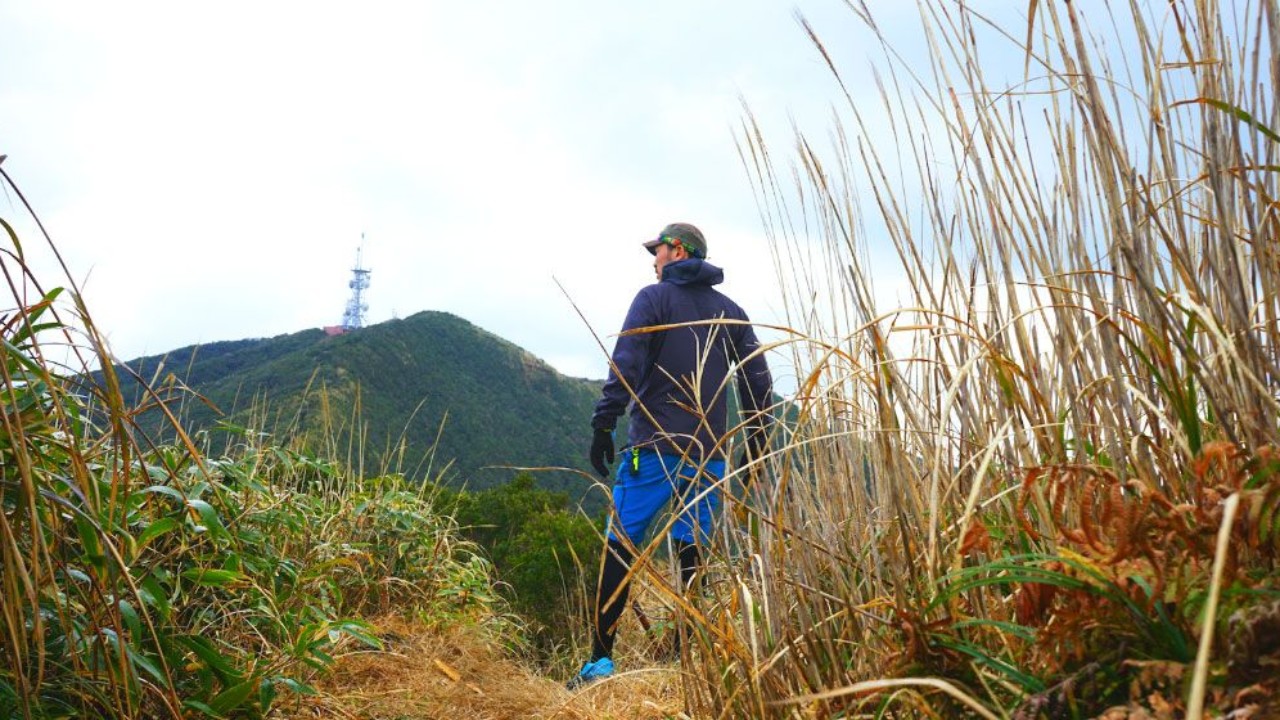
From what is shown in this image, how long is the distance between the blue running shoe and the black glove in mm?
718

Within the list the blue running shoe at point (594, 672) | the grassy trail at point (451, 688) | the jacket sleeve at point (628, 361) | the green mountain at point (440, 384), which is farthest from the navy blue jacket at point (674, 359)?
the green mountain at point (440, 384)

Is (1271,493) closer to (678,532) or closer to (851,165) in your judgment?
(851,165)

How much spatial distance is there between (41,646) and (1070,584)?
1367mm

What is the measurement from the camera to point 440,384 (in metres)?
34.6

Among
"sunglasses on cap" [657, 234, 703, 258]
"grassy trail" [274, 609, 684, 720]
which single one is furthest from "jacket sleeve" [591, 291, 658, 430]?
"grassy trail" [274, 609, 684, 720]

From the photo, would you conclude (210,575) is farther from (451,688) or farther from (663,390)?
(663,390)

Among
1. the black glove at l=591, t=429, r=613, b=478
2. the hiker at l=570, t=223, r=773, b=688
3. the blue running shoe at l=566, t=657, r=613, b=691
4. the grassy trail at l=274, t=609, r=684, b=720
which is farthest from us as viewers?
the black glove at l=591, t=429, r=613, b=478

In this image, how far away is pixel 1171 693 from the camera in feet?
3.05

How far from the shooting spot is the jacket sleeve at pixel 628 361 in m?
3.81

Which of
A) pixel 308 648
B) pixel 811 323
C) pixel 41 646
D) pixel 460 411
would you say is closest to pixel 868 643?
pixel 811 323

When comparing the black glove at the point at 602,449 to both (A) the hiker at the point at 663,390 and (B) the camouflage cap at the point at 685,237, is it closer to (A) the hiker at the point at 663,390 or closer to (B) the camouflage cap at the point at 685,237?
(A) the hiker at the point at 663,390

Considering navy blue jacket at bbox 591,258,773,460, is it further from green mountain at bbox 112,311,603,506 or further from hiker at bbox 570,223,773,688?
green mountain at bbox 112,311,603,506

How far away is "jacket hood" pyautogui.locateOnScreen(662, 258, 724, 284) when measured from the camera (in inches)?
165

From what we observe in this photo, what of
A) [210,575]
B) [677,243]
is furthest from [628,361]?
[210,575]
